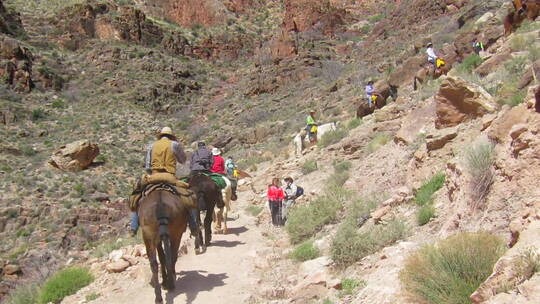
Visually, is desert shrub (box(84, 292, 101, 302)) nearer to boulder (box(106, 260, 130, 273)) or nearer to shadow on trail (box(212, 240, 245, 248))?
boulder (box(106, 260, 130, 273))

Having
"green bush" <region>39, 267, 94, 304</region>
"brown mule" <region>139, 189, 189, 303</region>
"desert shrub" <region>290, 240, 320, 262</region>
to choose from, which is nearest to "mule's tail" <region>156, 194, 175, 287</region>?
"brown mule" <region>139, 189, 189, 303</region>

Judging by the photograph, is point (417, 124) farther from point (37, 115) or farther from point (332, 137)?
point (37, 115)

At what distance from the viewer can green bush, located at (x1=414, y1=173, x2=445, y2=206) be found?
756cm

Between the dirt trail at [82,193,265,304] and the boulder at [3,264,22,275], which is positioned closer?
the dirt trail at [82,193,265,304]

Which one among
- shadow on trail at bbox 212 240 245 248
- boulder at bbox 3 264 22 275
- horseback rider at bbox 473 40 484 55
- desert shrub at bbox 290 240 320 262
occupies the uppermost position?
horseback rider at bbox 473 40 484 55

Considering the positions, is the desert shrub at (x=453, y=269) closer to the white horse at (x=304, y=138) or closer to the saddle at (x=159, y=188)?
the saddle at (x=159, y=188)

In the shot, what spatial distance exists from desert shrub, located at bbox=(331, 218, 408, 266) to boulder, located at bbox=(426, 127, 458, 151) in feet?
7.79

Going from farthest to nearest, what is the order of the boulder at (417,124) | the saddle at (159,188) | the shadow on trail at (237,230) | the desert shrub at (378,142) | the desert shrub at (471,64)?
the desert shrub at (471,64) < the desert shrub at (378,142) < the shadow on trail at (237,230) < the boulder at (417,124) < the saddle at (159,188)

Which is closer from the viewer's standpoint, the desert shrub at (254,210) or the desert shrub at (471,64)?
the desert shrub at (254,210)

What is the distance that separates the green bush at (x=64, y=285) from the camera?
27.6 ft

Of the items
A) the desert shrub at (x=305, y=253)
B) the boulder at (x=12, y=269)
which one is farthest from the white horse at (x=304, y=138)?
the desert shrub at (x=305, y=253)

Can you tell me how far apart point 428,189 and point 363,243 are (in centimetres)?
167

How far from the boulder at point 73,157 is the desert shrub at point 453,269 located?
94.0 feet

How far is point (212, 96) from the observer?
50344 mm
